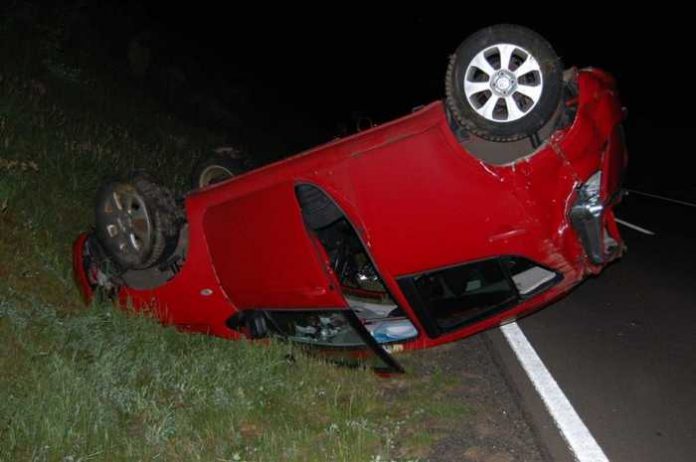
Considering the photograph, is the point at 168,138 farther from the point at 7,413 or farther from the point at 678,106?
the point at 678,106

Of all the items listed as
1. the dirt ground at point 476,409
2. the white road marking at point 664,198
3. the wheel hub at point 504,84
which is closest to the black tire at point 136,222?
the dirt ground at point 476,409

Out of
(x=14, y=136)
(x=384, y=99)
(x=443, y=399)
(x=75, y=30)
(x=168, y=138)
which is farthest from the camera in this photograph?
(x=384, y=99)

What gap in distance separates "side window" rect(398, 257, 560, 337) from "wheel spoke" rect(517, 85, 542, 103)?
3.34 ft

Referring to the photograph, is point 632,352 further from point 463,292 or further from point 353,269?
point 353,269

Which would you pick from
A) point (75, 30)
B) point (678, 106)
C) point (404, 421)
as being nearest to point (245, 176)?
point (404, 421)

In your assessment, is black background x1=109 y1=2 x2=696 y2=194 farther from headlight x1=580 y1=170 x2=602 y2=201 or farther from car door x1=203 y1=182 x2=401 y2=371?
car door x1=203 y1=182 x2=401 y2=371

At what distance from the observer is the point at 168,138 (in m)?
13.3

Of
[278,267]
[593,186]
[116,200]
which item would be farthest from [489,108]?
[116,200]

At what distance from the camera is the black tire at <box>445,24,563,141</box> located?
445cm

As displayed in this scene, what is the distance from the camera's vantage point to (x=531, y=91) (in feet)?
14.9

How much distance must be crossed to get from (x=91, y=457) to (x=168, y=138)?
9906 millimetres

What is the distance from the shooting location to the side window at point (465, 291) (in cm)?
481

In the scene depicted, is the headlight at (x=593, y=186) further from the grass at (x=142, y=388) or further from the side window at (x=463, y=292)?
the grass at (x=142, y=388)

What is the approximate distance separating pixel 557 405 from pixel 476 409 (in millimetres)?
541
